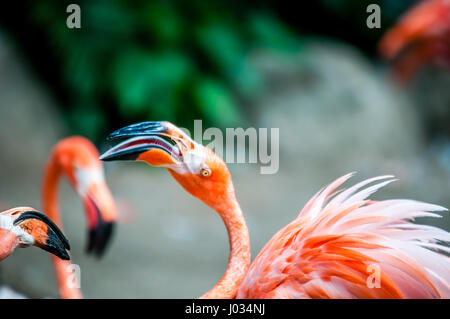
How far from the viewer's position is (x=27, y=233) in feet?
3.65

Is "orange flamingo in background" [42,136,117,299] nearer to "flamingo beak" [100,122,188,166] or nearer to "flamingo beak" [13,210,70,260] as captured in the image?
"flamingo beak" [13,210,70,260]

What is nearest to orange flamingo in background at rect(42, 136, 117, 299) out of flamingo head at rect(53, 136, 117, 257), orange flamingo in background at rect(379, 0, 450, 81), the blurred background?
flamingo head at rect(53, 136, 117, 257)

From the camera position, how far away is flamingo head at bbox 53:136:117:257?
1.80 m

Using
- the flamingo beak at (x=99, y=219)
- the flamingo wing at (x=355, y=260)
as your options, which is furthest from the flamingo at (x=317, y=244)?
the flamingo beak at (x=99, y=219)

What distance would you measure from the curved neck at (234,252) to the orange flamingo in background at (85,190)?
66 cm

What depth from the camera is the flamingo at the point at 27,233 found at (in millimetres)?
1077

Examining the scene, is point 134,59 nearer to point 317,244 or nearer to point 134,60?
point 134,60

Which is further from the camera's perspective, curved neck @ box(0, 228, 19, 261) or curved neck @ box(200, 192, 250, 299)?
curved neck @ box(200, 192, 250, 299)

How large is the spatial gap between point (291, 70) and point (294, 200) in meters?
1.51

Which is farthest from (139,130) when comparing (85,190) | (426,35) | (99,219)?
(426,35)

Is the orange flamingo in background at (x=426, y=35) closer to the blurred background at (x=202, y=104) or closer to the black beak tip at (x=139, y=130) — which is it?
the blurred background at (x=202, y=104)

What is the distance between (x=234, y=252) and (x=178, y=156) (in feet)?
0.96

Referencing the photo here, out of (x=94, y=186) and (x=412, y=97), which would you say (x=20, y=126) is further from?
(x=412, y=97)
